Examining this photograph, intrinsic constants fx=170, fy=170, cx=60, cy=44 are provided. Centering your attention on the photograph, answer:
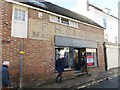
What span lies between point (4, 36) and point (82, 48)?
8491 millimetres

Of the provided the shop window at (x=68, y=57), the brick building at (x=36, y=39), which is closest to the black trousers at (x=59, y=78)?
the brick building at (x=36, y=39)

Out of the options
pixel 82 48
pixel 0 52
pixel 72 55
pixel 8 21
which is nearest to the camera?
pixel 0 52

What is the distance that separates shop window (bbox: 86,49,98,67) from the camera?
16109 mm

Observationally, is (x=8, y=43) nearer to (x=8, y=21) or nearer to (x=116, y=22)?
(x=8, y=21)

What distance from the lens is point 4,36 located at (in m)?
8.95

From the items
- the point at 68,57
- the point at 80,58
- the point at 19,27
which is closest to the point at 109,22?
the point at 80,58

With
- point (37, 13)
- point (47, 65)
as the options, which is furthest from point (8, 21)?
point (47, 65)

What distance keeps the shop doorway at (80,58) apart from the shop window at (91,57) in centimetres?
52

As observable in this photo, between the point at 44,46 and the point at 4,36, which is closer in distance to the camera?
the point at 4,36

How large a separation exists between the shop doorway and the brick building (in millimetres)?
146

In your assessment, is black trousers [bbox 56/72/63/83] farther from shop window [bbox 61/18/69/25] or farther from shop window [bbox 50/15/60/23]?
shop window [bbox 61/18/69/25]

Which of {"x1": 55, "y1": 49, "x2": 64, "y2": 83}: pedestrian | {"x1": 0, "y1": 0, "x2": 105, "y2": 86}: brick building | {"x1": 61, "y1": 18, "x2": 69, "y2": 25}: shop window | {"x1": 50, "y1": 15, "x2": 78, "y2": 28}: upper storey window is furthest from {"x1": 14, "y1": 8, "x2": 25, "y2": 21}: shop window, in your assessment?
{"x1": 61, "y1": 18, "x2": 69, "y2": 25}: shop window

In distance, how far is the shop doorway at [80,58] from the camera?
15.3m

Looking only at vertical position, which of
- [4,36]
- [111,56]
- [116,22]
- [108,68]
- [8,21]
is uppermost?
[116,22]
